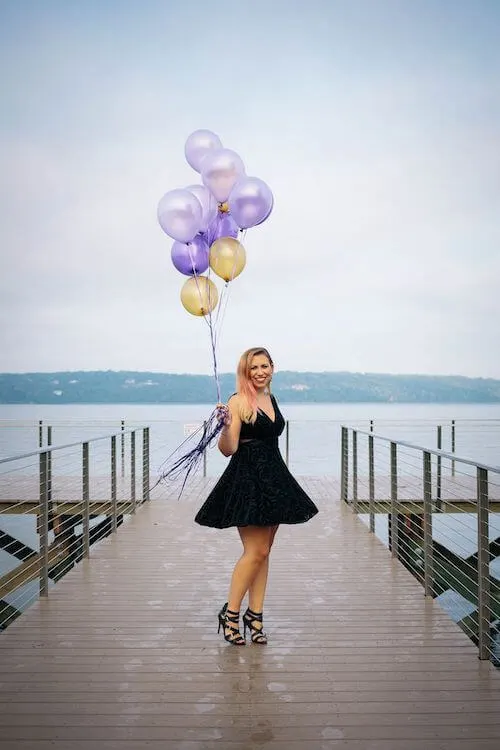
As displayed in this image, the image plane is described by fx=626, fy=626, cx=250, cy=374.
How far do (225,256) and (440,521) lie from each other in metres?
5.44

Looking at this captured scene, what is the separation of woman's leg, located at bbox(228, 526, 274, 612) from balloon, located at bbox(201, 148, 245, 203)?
2283 millimetres

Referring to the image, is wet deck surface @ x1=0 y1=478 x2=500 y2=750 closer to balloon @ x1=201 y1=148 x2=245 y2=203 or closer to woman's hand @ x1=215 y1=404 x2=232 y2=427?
woman's hand @ x1=215 y1=404 x2=232 y2=427

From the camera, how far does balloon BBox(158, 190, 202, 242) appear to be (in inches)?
155

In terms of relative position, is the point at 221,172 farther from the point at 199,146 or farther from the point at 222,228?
the point at 199,146

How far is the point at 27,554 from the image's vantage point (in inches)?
382

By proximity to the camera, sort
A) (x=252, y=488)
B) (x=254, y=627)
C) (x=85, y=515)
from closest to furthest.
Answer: (x=252, y=488)
(x=254, y=627)
(x=85, y=515)

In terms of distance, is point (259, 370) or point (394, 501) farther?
point (394, 501)

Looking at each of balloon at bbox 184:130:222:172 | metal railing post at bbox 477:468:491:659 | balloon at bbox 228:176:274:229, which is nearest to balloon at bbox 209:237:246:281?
balloon at bbox 228:176:274:229

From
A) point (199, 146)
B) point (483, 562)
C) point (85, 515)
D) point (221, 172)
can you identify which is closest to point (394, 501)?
point (483, 562)

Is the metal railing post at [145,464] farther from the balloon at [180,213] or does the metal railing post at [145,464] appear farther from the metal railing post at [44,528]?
the balloon at [180,213]

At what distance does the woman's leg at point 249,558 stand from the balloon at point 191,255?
1.99 metres

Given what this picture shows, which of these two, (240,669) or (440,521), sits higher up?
(240,669)

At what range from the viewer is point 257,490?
2967 mm

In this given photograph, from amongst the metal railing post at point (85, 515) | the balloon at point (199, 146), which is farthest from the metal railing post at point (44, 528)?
the balloon at point (199, 146)
